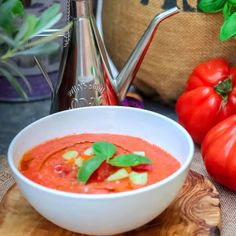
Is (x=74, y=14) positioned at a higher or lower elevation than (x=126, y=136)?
higher

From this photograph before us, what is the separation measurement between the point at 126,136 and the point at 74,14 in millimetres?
201

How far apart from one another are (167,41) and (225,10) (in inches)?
5.0

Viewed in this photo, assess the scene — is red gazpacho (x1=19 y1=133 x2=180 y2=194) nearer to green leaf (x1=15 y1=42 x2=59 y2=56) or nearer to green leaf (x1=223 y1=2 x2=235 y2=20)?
green leaf (x1=15 y1=42 x2=59 y2=56)

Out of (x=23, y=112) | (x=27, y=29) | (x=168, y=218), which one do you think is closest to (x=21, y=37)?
(x=27, y=29)

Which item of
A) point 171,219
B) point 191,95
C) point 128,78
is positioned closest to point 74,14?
point 128,78

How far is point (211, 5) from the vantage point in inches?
33.5

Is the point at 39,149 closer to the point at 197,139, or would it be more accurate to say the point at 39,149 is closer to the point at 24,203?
the point at 24,203

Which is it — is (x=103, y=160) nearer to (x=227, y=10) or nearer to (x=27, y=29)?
(x=27, y=29)

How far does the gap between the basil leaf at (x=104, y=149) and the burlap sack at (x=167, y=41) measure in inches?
13.9

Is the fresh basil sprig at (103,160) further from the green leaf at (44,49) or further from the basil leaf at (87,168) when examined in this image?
the green leaf at (44,49)

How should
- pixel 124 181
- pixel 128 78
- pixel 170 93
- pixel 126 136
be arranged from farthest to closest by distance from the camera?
pixel 170 93 < pixel 128 78 < pixel 126 136 < pixel 124 181

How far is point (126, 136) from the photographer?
2.32ft

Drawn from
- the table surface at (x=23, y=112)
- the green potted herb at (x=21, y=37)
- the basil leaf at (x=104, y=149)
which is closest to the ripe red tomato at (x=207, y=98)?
the table surface at (x=23, y=112)

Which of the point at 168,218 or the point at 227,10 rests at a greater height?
the point at 227,10
